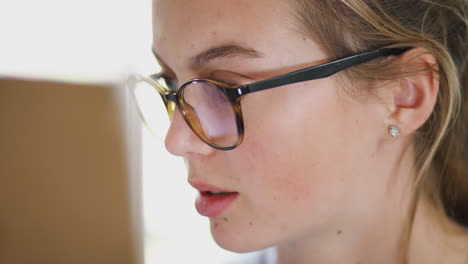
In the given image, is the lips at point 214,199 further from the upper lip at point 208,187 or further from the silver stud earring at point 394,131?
the silver stud earring at point 394,131

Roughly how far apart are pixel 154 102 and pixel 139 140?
73 cm

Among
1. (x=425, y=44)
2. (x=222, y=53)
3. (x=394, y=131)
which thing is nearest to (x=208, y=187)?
(x=222, y=53)

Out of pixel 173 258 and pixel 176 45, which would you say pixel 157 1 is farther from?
pixel 173 258

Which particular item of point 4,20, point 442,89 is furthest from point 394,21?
point 4,20

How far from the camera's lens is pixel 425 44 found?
848mm

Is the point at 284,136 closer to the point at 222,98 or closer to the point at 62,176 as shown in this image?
the point at 222,98

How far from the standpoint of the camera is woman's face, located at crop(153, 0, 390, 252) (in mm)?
782

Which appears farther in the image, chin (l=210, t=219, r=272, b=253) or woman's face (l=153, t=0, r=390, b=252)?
chin (l=210, t=219, r=272, b=253)

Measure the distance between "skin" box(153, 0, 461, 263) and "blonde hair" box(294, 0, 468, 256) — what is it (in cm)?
4

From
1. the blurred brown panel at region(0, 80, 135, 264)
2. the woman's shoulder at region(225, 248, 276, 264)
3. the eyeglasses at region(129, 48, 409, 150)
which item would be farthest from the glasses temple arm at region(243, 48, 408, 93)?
the blurred brown panel at region(0, 80, 135, 264)

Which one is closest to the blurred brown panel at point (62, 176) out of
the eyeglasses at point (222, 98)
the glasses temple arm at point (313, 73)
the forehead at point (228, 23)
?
the eyeglasses at point (222, 98)

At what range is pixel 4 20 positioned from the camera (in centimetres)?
165

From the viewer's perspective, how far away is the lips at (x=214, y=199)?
2.94 ft

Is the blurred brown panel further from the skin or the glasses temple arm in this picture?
the glasses temple arm
